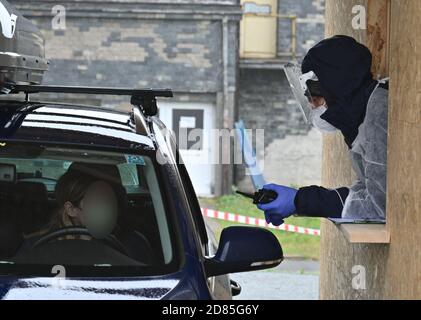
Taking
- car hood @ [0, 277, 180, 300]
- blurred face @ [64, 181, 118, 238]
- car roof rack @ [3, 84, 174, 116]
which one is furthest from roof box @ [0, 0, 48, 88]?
car hood @ [0, 277, 180, 300]

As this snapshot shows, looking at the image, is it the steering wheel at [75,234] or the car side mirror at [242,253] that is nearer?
the car side mirror at [242,253]

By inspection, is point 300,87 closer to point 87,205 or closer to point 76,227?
point 87,205

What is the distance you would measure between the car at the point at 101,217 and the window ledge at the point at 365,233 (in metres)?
0.43

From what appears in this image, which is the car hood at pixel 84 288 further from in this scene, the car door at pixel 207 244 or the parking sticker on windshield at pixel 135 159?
the parking sticker on windshield at pixel 135 159

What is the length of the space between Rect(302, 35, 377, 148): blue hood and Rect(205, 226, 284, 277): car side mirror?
84 cm

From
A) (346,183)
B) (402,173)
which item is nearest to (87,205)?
(402,173)

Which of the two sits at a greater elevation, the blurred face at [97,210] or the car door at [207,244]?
the blurred face at [97,210]

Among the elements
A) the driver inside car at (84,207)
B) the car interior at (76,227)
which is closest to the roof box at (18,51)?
the car interior at (76,227)

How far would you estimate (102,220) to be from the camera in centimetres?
414

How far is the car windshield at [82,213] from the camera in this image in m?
3.89

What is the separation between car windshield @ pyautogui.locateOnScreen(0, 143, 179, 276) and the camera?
153 inches

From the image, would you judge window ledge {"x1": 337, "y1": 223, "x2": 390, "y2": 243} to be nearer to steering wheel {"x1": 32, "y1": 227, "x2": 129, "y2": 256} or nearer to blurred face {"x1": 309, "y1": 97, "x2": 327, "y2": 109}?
blurred face {"x1": 309, "y1": 97, "x2": 327, "y2": 109}

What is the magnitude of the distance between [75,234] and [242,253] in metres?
0.75
